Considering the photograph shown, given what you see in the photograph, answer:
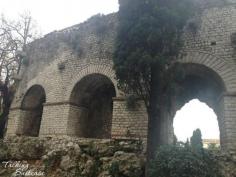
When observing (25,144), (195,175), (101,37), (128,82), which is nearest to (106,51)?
(101,37)

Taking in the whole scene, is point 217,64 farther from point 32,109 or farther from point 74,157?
point 32,109

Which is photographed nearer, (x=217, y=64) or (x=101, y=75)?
(x=217, y=64)

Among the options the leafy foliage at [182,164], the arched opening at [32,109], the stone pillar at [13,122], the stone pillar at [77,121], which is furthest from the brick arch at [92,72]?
the leafy foliage at [182,164]

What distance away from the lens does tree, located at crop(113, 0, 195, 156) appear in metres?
7.68

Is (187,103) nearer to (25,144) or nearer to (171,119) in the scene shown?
(171,119)

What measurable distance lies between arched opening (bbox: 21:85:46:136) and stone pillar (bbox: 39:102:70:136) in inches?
82.0

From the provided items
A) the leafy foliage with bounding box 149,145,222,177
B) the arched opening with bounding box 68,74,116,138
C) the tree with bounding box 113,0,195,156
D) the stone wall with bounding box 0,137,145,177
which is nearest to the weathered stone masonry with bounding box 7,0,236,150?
the arched opening with bounding box 68,74,116,138

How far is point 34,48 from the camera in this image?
14695mm

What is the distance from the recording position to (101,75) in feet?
37.6

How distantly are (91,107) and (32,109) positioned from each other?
3.39 m

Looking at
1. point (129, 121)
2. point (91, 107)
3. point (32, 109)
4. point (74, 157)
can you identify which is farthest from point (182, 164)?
point (32, 109)

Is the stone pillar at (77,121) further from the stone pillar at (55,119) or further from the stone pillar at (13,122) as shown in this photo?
the stone pillar at (13,122)

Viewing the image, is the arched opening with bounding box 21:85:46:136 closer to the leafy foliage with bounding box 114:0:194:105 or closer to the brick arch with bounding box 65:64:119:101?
the brick arch with bounding box 65:64:119:101

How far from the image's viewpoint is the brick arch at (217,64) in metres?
8.92
